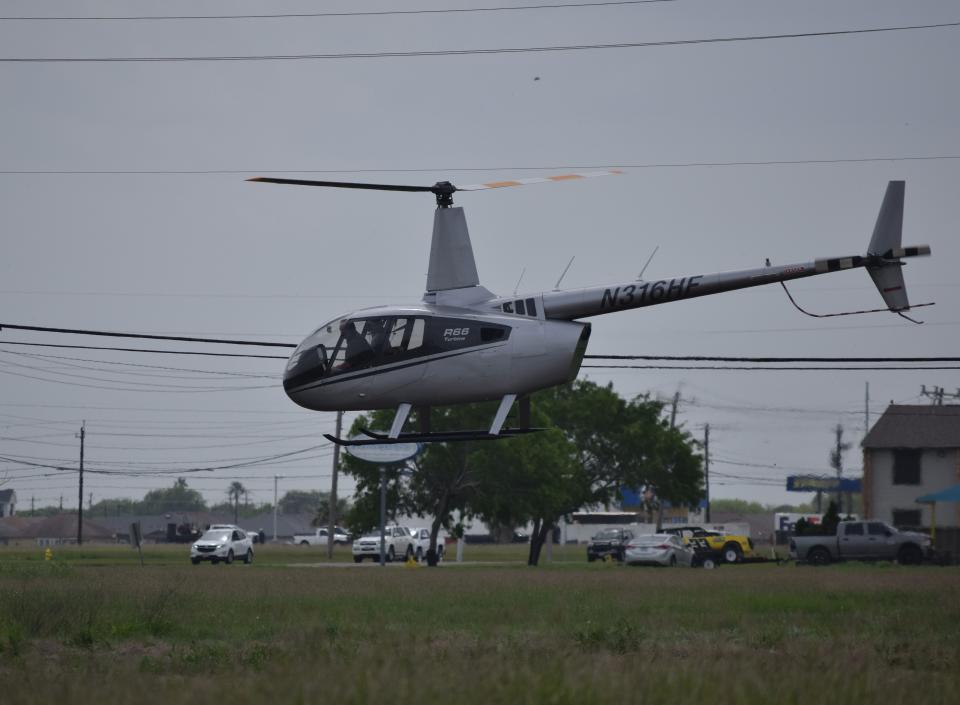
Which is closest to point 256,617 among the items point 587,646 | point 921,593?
point 587,646

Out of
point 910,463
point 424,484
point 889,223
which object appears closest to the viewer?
point 889,223

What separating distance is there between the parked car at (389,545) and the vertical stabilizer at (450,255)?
44.9m

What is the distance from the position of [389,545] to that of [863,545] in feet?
79.1

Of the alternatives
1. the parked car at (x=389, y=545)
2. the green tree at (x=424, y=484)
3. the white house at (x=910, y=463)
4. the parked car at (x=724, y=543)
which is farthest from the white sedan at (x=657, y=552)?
Result: the white house at (x=910, y=463)

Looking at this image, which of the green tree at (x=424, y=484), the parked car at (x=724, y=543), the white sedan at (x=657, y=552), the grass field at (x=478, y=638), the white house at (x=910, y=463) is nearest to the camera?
the grass field at (x=478, y=638)

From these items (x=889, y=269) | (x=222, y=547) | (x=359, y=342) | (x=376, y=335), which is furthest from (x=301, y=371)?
(x=222, y=547)

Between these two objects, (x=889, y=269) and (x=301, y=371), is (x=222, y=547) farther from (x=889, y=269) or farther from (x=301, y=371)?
(x=889, y=269)

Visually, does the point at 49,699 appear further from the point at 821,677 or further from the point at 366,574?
the point at 366,574

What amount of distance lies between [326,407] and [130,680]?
948 centimetres

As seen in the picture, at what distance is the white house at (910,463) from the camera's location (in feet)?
244

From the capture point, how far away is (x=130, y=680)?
38.3 feet

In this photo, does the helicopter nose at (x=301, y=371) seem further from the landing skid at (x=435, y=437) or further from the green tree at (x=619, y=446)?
the green tree at (x=619, y=446)

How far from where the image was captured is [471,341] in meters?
20.1

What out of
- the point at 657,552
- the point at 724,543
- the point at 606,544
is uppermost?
the point at 724,543
